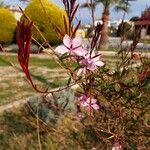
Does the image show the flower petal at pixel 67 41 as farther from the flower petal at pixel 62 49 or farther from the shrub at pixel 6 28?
the shrub at pixel 6 28

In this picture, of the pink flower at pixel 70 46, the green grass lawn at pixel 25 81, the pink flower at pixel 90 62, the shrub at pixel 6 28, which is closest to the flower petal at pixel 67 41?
the pink flower at pixel 70 46

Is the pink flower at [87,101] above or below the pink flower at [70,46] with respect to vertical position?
below

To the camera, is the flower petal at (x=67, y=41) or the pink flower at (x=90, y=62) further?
the pink flower at (x=90, y=62)

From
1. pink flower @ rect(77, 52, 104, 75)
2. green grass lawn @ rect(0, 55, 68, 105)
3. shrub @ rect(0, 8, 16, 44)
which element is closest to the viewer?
pink flower @ rect(77, 52, 104, 75)

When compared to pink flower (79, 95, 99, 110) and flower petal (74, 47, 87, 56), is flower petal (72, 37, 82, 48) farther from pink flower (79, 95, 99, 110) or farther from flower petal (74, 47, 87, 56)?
pink flower (79, 95, 99, 110)

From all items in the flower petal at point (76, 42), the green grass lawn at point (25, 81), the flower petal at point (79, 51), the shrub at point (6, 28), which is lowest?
the shrub at point (6, 28)

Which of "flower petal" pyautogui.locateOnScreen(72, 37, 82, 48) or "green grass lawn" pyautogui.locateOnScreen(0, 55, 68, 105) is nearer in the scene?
"flower petal" pyautogui.locateOnScreen(72, 37, 82, 48)

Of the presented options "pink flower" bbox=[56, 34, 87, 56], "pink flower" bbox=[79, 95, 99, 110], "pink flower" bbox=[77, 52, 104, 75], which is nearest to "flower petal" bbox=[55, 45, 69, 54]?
"pink flower" bbox=[56, 34, 87, 56]

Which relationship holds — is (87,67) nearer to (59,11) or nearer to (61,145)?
(61,145)

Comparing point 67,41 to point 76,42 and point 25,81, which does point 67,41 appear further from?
point 25,81

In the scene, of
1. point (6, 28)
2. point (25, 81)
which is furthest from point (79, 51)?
point (6, 28)

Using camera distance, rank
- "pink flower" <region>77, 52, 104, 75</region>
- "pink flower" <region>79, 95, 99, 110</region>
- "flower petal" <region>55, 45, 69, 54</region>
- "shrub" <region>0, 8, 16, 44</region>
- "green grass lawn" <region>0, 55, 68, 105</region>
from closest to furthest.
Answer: "flower petal" <region>55, 45, 69, 54</region> < "pink flower" <region>77, 52, 104, 75</region> < "pink flower" <region>79, 95, 99, 110</region> < "green grass lawn" <region>0, 55, 68, 105</region> < "shrub" <region>0, 8, 16, 44</region>

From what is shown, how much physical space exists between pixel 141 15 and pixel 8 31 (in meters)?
21.3

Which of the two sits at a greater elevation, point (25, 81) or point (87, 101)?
point (87, 101)
